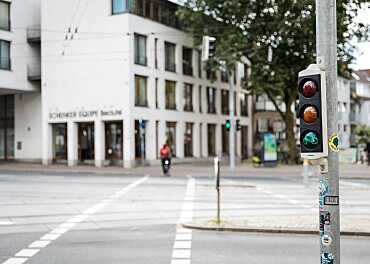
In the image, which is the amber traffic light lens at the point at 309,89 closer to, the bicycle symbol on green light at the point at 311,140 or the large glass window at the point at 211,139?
the bicycle symbol on green light at the point at 311,140

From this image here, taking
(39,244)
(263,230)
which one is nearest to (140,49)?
(263,230)

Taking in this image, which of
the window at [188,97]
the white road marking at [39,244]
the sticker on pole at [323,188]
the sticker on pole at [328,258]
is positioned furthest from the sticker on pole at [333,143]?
the window at [188,97]

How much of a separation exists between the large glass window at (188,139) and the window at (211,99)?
3316 millimetres

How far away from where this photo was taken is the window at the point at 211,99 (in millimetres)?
48688

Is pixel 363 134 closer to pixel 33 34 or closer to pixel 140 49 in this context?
pixel 140 49

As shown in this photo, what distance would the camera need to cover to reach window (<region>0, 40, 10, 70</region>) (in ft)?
138

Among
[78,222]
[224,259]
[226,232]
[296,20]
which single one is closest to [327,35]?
[224,259]

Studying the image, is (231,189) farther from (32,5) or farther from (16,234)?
(32,5)

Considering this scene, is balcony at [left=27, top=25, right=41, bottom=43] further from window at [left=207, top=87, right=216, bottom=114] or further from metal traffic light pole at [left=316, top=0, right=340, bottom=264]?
metal traffic light pole at [left=316, top=0, right=340, bottom=264]

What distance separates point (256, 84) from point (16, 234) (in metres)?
28.5

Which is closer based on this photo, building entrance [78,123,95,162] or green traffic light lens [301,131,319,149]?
green traffic light lens [301,131,319,149]

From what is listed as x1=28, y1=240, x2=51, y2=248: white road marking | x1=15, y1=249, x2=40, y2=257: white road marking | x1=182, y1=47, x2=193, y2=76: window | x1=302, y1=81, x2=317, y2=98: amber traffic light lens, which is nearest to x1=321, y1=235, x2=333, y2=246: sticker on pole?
x1=302, y1=81, x2=317, y2=98: amber traffic light lens

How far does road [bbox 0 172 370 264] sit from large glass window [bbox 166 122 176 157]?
19.3 metres

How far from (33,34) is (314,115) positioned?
4076 cm
